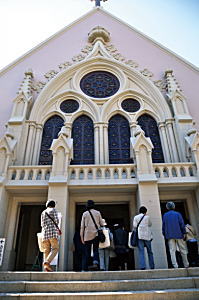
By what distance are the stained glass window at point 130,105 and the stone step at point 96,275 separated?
33.3 ft

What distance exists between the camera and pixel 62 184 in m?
9.62

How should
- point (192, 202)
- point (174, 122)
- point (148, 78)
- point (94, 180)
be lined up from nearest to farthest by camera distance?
point (94, 180) < point (192, 202) < point (174, 122) < point (148, 78)

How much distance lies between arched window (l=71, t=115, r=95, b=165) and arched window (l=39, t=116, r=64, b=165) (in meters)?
0.96

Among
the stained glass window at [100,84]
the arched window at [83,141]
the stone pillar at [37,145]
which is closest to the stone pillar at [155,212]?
the arched window at [83,141]

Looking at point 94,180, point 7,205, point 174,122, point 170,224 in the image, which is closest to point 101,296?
point 170,224

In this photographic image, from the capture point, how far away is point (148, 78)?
49.1ft

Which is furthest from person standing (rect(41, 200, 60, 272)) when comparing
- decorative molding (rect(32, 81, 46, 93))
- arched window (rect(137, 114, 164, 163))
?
decorative molding (rect(32, 81, 46, 93))

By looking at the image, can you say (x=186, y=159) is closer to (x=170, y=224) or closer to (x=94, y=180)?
(x=94, y=180)

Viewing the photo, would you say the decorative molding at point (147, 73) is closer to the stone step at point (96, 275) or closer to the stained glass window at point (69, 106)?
the stained glass window at point (69, 106)

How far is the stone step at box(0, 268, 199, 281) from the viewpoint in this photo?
201 inches

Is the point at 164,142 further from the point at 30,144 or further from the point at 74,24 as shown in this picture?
the point at 74,24

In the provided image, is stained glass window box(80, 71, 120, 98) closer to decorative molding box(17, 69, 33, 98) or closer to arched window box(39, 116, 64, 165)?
arched window box(39, 116, 64, 165)

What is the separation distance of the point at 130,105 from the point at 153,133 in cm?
236

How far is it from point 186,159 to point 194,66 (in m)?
7.39
